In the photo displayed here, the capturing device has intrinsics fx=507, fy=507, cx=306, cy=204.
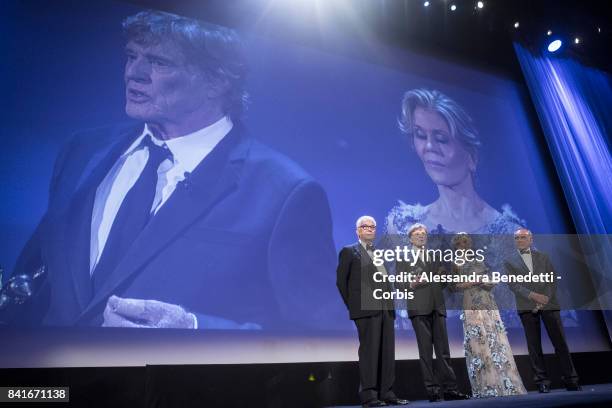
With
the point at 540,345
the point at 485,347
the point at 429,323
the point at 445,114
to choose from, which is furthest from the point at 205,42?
the point at 540,345

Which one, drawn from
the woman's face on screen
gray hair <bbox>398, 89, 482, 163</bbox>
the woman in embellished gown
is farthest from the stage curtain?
the woman in embellished gown

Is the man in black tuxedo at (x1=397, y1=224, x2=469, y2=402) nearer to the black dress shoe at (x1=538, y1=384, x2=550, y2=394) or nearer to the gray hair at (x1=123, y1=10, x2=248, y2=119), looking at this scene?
the black dress shoe at (x1=538, y1=384, x2=550, y2=394)

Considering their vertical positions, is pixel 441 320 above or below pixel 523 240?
below

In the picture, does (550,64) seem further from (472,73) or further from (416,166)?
(416,166)

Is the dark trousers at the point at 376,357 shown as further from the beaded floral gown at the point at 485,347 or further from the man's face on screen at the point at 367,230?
the beaded floral gown at the point at 485,347

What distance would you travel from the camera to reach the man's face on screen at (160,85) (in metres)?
4.18

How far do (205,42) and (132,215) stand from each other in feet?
5.63

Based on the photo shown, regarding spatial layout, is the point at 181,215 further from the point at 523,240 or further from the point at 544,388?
the point at 544,388

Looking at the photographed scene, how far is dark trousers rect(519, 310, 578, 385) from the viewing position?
3.63 m

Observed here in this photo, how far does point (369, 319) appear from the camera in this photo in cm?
318

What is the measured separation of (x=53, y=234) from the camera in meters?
3.63

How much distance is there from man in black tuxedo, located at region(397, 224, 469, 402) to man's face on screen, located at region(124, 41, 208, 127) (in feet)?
7.18

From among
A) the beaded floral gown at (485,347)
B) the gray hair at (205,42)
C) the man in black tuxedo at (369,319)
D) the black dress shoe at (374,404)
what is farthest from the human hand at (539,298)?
the gray hair at (205,42)

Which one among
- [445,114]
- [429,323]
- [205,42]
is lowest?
[429,323]
